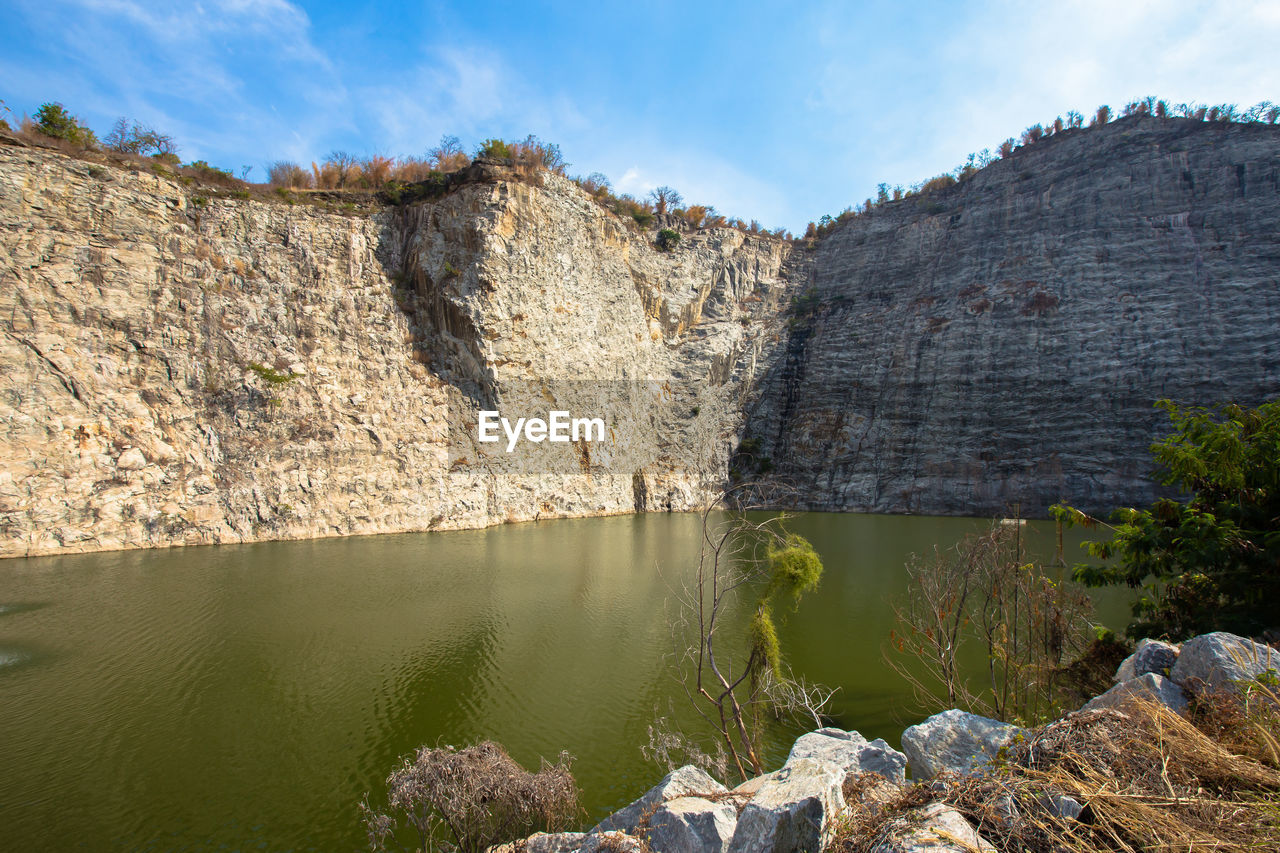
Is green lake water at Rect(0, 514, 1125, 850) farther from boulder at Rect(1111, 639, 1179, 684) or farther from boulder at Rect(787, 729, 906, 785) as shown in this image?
boulder at Rect(1111, 639, 1179, 684)

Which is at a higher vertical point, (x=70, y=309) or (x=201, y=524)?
(x=70, y=309)

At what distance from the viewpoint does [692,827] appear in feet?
11.6

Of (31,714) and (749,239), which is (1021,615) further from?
(749,239)

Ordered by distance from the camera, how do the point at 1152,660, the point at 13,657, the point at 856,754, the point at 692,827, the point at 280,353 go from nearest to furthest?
the point at 692,827 < the point at 1152,660 < the point at 856,754 < the point at 13,657 < the point at 280,353

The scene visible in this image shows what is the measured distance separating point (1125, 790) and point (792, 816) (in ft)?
4.92

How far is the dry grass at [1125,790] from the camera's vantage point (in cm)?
221

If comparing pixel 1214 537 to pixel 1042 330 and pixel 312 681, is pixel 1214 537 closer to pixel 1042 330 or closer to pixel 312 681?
pixel 312 681

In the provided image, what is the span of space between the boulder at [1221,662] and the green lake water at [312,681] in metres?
3.65

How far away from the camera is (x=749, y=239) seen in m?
44.9

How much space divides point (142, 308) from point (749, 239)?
37350 mm

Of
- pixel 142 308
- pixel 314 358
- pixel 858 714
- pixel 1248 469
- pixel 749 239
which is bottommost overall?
pixel 858 714

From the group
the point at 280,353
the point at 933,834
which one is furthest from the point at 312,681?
the point at 280,353

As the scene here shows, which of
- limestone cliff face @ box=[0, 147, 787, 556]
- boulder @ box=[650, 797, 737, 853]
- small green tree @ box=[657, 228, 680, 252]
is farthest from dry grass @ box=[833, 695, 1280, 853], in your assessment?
small green tree @ box=[657, 228, 680, 252]

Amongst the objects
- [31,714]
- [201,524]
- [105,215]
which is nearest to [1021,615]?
[31,714]
